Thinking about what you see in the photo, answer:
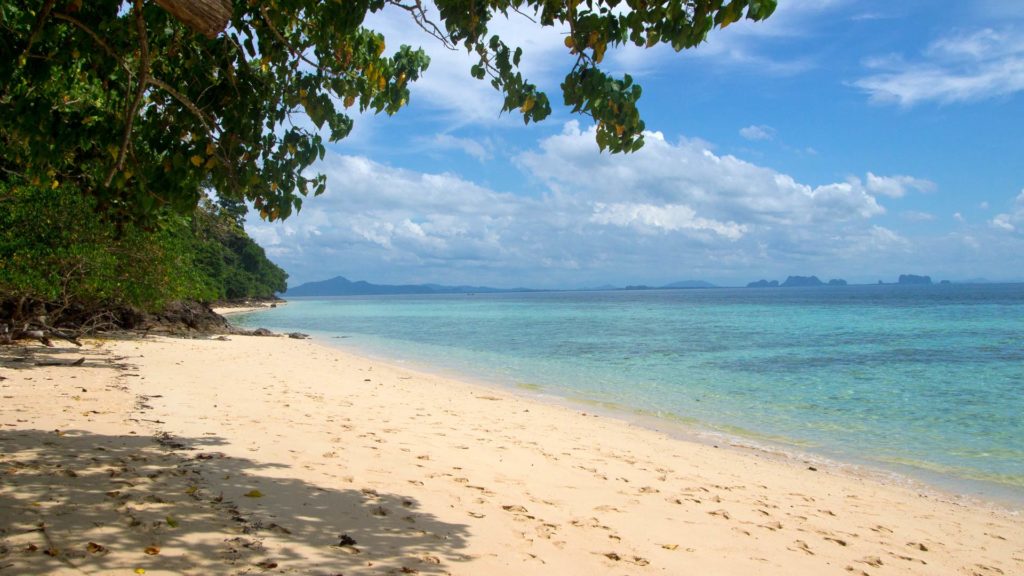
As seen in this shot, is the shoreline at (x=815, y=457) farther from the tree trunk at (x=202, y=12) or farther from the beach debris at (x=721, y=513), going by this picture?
the tree trunk at (x=202, y=12)

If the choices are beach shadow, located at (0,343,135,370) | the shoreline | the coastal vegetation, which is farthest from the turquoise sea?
beach shadow, located at (0,343,135,370)

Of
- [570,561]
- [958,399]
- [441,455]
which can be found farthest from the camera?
[958,399]

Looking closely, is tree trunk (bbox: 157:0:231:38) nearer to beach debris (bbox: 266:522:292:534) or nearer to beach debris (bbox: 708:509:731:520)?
beach debris (bbox: 266:522:292:534)

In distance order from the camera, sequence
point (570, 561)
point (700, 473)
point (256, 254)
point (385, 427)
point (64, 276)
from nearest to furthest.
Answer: point (570, 561), point (700, 473), point (385, 427), point (64, 276), point (256, 254)

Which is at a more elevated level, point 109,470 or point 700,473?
point 109,470

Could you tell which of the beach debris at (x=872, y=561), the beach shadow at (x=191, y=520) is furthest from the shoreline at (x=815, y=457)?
the beach shadow at (x=191, y=520)

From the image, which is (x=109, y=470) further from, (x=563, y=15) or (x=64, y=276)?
(x=64, y=276)

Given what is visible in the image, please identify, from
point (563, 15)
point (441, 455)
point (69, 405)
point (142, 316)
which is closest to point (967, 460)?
point (441, 455)

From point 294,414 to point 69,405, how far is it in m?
2.46

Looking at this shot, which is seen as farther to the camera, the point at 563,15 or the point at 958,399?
the point at 958,399

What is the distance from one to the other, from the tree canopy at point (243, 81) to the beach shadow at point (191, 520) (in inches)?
80.2

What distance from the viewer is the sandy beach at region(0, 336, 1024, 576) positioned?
11.9 feet

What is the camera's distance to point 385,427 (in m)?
8.08

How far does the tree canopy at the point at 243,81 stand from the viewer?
4.18m
